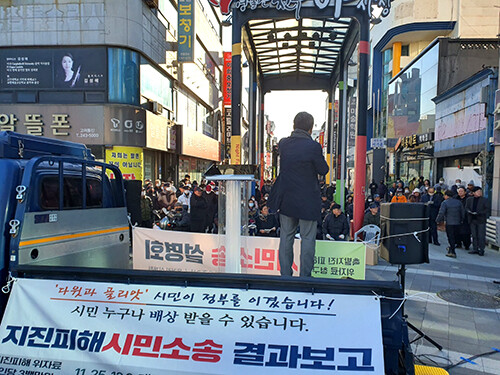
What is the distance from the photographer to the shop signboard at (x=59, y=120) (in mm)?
16688

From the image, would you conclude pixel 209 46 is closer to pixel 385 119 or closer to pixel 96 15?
pixel 96 15

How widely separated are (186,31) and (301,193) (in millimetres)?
18568

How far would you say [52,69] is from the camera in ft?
55.5

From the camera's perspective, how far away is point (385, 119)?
31.6 metres

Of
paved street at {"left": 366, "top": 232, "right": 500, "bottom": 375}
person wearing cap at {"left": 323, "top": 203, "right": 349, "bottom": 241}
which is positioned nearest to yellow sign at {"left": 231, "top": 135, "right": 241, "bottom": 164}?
person wearing cap at {"left": 323, "top": 203, "right": 349, "bottom": 241}

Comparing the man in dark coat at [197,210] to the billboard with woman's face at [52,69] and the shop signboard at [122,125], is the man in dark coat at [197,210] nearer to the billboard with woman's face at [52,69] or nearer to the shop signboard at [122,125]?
the shop signboard at [122,125]

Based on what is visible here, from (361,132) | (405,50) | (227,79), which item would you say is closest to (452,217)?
(361,132)

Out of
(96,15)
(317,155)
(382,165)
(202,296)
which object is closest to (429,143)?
(382,165)

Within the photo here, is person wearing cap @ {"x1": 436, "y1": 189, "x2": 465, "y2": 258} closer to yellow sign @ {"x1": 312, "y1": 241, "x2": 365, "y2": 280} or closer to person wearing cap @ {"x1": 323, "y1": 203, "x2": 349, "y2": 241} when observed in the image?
person wearing cap @ {"x1": 323, "y1": 203, "x2": 349, "y2": 241}

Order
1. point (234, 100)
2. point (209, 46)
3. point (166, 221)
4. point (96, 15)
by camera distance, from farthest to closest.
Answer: point (209, 46), point (96, 15), point (234, 100), point (166, 221)

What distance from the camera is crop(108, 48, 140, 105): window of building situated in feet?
54.5

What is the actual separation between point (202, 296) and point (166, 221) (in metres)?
7.50

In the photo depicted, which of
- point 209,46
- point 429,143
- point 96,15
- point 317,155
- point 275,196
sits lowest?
point 275,196

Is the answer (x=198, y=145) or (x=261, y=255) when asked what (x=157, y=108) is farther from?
(x=261, y=255)
